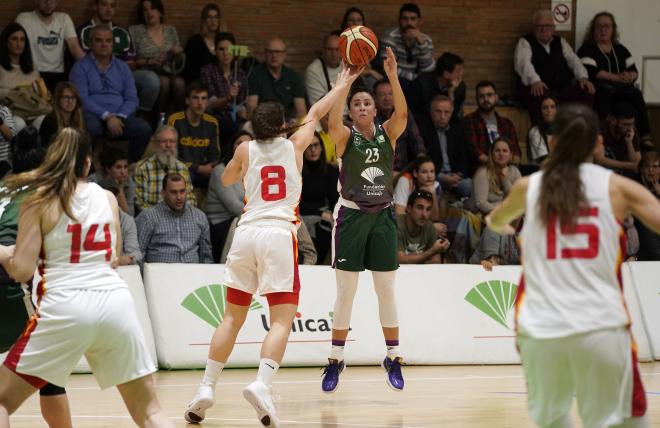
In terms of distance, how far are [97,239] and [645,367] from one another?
22.0 ft

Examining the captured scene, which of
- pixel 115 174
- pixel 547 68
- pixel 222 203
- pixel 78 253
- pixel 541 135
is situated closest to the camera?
pixel 78 253

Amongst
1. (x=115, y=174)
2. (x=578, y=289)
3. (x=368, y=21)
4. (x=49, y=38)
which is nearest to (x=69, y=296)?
(x=578, y=289)

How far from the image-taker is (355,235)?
7930 millimetres

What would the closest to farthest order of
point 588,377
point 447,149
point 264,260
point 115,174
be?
point 588,377
point 264,260
point 115,174
point 447,149

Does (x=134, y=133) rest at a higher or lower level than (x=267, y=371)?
higher

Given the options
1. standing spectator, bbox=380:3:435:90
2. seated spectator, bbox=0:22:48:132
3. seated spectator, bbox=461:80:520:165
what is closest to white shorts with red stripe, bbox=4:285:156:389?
seated spectator, bbox=0:22:48:132

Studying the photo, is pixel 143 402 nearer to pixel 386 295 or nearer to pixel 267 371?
pixel 267 371

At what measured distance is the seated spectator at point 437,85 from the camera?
12.9 meters

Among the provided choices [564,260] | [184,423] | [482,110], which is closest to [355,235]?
[184,423]

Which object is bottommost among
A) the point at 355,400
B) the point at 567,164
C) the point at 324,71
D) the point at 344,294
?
the point at 355,400

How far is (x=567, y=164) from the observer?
13.9 ft

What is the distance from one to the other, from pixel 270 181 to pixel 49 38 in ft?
19.6

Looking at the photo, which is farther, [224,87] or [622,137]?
[622,137]

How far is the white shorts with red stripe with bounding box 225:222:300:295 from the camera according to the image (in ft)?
21.7
